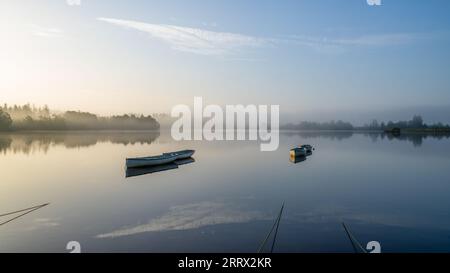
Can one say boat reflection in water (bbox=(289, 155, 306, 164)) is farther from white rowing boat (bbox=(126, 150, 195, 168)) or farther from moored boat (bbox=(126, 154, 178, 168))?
moored boat (bbox=(126, 154, 178, 168))

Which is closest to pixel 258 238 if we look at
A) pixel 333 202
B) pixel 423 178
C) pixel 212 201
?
pixel 212 201

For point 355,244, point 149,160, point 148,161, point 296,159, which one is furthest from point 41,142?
point 355,244

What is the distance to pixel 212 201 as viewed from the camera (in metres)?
25.1

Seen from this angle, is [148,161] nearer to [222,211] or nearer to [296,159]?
[222,211]

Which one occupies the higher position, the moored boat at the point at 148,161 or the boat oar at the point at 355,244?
the moored boat at the point at 148,161

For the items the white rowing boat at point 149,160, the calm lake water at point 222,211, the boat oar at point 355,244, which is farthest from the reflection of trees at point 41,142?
the boat oar at point 355,244

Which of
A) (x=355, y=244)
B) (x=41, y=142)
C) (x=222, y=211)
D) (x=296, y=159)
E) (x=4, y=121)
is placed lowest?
(x=296, y=159)

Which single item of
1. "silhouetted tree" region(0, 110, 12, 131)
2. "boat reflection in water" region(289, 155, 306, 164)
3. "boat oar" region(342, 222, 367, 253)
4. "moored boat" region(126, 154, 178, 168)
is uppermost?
"silhouetted tree" region(0, 110, 12, 131)

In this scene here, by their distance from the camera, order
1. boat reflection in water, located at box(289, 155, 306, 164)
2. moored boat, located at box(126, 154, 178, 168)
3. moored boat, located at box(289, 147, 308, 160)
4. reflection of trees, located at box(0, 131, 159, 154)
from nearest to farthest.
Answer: moored boat, located at box(126, 154, 178, 168) → boat reflection in water, located at box(289, 155, 306, 164) → moored boat, located at box(289, 147, 308, 160) → reflection of trees, located at box(0, 131, 159, 154)

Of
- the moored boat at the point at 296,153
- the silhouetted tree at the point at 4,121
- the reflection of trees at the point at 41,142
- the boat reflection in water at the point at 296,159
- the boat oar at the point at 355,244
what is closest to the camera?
the boat oar at the point at 355,244

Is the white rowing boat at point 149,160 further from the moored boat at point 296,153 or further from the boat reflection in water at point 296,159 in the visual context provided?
the moored boat at point 296,153

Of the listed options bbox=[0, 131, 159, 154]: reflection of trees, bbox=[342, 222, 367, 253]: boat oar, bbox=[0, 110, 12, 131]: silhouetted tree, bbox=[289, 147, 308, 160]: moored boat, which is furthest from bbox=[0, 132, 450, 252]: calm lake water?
bbox=[0, 110, 12, 131]: silhouetted tree
